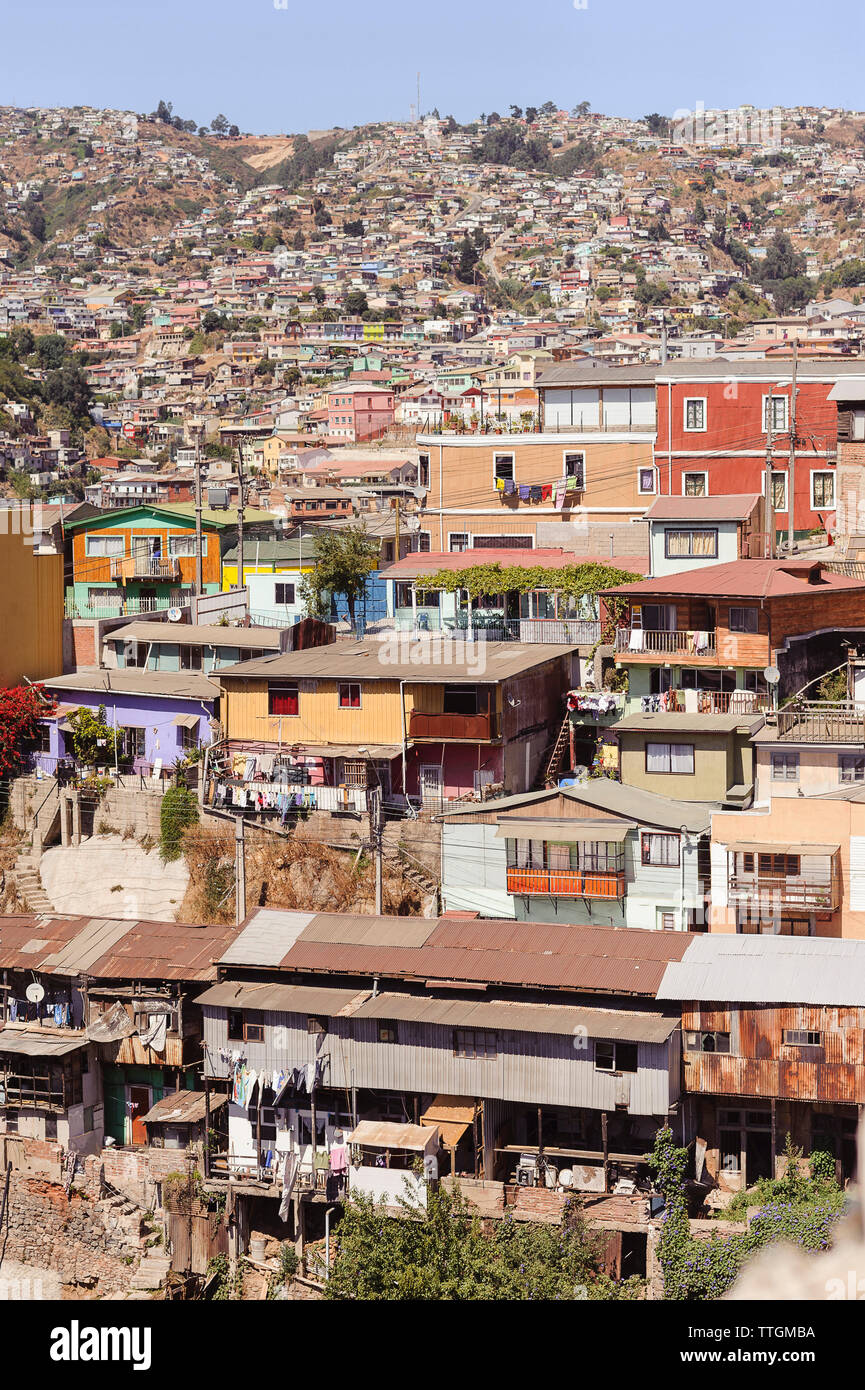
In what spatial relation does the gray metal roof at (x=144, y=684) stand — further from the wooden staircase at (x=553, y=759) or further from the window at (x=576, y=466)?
the window at (x=576, y=466)

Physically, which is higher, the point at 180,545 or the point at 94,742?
the point at 180,545

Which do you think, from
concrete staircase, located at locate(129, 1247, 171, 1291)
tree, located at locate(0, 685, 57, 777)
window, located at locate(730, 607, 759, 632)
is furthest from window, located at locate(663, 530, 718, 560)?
concrete staircase, located at locate(129, 1247, 171, 1291)

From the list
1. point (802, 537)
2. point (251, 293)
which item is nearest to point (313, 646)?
point (802, 537)

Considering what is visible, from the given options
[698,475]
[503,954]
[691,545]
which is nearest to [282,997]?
[503,954]

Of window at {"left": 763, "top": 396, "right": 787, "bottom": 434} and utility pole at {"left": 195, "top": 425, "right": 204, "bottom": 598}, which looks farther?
utility pole at {"left": 195, "top": 425, "right": 204, "bottom": 598}

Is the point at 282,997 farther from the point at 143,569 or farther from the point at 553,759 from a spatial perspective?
the point at 143,569

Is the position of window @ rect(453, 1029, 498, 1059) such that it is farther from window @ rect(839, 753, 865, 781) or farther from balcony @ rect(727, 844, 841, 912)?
window @ rect(839, 753, 865, 781)

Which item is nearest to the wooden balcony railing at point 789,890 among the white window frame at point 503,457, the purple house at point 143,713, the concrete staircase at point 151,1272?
the concrete staircase at point 151,1272
